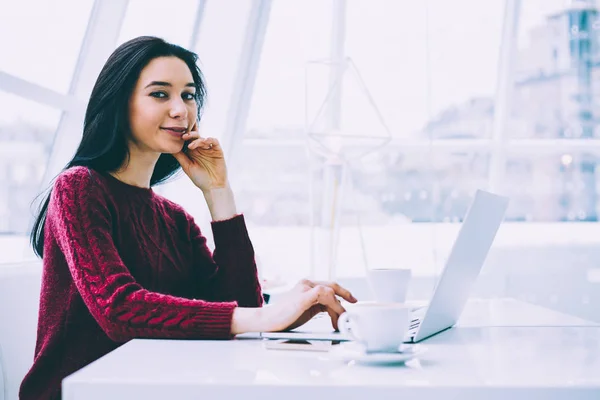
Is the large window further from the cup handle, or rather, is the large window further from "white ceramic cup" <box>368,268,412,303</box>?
the cup handle

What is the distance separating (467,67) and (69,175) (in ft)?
13.6

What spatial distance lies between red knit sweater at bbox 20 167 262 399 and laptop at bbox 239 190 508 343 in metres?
0.18

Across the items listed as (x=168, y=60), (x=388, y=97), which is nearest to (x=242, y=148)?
(x=388, y=97)

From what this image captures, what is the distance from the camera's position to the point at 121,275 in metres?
1.35

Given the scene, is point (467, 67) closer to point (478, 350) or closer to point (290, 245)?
point (290, 245)

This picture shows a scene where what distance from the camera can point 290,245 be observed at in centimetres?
524

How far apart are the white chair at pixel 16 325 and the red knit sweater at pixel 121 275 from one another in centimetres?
17

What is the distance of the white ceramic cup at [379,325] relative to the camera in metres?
1.01

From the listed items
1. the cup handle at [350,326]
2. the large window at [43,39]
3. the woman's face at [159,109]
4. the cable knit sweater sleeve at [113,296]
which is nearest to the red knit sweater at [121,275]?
the cable knit sweater sleeve at [113,296]

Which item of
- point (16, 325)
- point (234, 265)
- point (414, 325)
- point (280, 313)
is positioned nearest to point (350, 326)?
point (280, 313)

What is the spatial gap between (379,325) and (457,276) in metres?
0.32

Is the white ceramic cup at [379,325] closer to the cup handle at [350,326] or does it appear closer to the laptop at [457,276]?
the cup handle at [350,326]

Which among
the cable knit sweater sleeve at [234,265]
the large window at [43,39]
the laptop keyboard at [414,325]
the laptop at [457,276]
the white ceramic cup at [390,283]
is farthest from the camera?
the large window at [43,39]

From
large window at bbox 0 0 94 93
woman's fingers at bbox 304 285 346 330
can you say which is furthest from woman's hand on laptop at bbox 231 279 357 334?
large window at bbox 0 0 94 93
